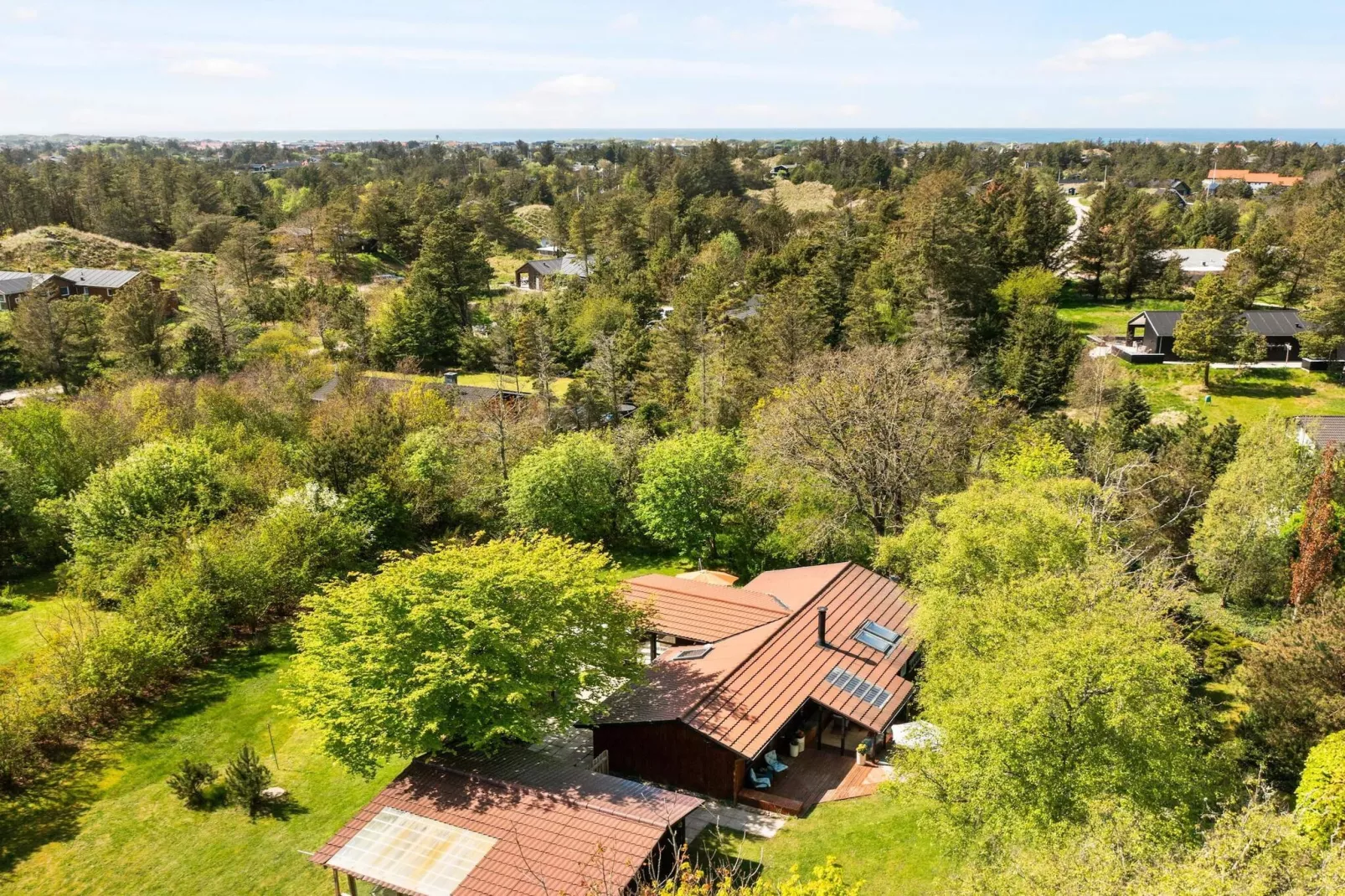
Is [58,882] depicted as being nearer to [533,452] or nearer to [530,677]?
[530,677]

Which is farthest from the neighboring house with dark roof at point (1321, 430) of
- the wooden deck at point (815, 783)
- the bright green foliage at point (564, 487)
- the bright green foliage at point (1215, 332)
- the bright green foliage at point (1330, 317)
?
the bright green foliage at point (564, 487)

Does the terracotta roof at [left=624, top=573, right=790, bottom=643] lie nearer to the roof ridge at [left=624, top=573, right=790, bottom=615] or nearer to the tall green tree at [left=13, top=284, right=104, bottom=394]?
the roof ridge at [left=624, top=573, right=790, bottom=615]

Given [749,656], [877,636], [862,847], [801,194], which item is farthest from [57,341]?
[801,194]

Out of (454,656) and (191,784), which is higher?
(454,656)

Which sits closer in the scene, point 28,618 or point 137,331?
point 28,618

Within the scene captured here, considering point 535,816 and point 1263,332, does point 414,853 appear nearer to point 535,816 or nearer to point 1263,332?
point 535,816

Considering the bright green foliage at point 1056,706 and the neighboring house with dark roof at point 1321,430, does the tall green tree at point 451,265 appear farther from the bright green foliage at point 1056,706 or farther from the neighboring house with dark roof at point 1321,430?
the neighboring house with dark roof at point 1321,430
